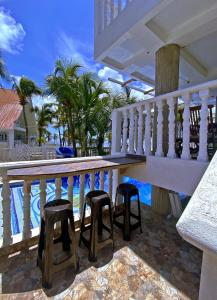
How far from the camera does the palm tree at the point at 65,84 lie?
9445 mm

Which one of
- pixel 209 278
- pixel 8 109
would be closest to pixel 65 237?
pixel 209 278

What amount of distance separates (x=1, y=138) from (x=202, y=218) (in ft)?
67.6

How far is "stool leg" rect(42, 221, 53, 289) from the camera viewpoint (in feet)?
5.81

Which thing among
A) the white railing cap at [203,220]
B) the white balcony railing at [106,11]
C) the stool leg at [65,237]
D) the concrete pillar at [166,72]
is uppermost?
the white balcony railing at [106,11]

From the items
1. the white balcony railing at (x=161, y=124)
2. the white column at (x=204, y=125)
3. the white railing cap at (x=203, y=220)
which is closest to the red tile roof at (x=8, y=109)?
the white balcony railing at (x=161, y=124)

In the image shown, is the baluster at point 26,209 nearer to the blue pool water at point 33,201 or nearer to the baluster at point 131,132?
the baluster at point 131,132

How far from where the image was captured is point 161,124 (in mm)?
2803

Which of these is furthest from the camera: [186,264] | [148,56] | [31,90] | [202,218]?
[31,90]

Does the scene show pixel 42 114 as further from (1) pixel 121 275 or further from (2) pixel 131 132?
(1) pixel 121 275

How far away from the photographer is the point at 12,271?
200 cm

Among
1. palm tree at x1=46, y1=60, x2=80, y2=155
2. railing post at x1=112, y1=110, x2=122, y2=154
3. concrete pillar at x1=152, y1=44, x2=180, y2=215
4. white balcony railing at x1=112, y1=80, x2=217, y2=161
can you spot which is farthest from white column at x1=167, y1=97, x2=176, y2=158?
palm tree at x1=46, y1=60, x2=80, y2=155

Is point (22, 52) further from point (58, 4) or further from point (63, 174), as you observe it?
point (63, 174)

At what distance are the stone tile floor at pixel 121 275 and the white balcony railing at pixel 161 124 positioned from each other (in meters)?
1.39

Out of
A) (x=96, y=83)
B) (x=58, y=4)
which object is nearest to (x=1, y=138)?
(x=96, y=83)
